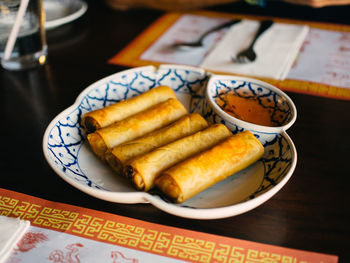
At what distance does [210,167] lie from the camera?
64cm

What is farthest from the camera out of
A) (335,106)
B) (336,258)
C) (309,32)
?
(309,32)

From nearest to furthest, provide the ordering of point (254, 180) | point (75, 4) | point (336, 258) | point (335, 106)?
point (336, 258) < point (254, 180) < point (335, 106) < point (75, 4)

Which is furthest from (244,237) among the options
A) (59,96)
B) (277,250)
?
(59,96)

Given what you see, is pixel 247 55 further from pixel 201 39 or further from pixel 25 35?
pixel 25 35

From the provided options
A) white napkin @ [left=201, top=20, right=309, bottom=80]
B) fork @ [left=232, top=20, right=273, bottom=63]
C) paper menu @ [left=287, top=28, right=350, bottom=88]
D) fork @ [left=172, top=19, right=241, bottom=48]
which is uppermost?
fork @ [left=172, top=19, right=241, bottom=48]

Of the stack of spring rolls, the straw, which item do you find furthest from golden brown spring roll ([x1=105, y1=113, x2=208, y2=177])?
the straw

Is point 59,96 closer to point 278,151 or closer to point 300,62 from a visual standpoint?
point 278,151

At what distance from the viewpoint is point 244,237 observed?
0.60 metres

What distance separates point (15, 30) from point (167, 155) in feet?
2.05

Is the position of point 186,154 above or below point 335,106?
above

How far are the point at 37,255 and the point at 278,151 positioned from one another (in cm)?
48

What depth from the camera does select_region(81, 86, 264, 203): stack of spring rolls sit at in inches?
24.8

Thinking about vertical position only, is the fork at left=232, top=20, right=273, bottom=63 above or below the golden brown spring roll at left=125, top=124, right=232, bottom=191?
below

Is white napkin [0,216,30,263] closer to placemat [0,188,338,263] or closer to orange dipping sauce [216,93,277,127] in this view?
placemat [0,188,338,263]
